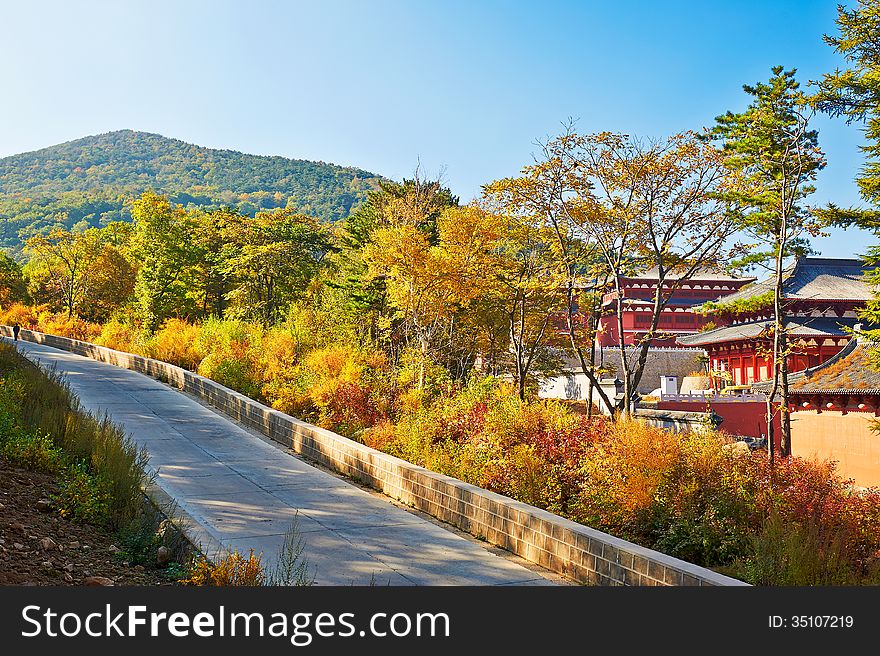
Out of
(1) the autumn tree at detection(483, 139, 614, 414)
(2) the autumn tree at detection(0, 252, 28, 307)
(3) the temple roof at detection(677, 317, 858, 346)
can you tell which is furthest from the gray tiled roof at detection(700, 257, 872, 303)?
(2) the autumn tree at detection(0, 252, 28, 307)

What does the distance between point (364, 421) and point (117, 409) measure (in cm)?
564

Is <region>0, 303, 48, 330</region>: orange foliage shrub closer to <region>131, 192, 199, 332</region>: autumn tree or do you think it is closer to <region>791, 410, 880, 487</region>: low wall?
<region>131, 192, 199, 332</region>: autumn tree

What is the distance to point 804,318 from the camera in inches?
1262

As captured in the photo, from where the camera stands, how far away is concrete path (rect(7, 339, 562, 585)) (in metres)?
6.24

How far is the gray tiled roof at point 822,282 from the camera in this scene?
105ft

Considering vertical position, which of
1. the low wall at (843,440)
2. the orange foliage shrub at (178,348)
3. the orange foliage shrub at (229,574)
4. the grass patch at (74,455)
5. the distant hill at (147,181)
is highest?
the distant hill at (147,181)

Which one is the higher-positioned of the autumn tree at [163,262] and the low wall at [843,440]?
the autumn tree at [163,262]

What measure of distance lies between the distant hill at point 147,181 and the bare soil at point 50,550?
7610 centimetres

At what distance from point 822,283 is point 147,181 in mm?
99140

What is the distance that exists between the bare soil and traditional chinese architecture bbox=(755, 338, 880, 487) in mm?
19602

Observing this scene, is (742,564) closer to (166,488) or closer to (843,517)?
(843,517)

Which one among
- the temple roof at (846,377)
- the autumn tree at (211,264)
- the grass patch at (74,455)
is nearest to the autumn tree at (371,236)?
the autumn tree at (211,264)

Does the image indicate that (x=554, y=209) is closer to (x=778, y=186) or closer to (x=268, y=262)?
(x=778, y=186)

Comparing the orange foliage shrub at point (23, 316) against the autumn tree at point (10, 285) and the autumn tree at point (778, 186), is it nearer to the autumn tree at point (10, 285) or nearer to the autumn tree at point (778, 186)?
the autumn tree at point (10, 285)
